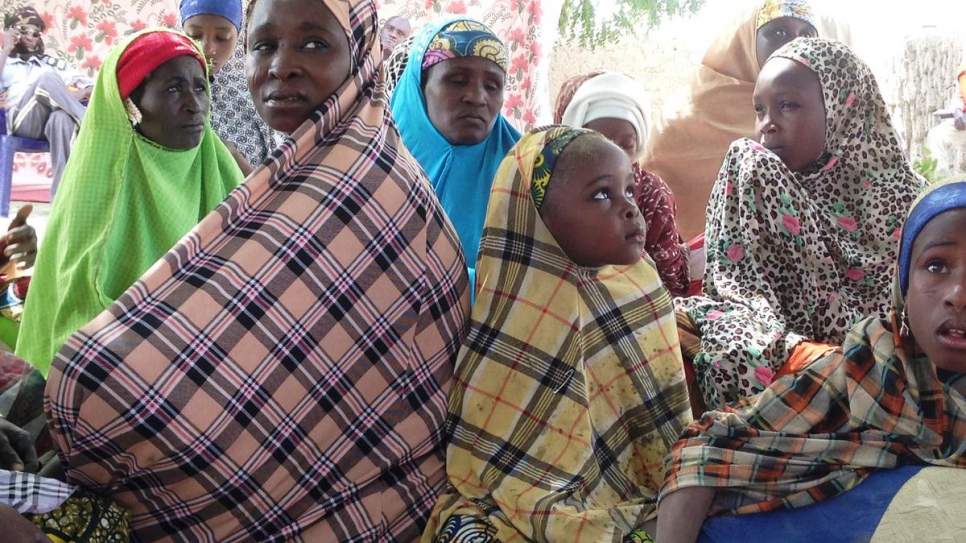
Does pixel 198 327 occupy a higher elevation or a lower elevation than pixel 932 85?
lower

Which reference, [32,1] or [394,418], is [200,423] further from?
[32,1]

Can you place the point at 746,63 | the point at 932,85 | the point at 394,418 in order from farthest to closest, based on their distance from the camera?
the point at 932,85 < the point at 746,63 < the point at 394,418

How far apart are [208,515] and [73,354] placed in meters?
0.43

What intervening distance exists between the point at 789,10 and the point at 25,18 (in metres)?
4.65

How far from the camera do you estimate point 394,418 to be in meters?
1.99

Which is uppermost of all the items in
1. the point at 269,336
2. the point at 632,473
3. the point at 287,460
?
the point at 269,336

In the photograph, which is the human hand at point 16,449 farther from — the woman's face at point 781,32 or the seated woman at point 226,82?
the woman's face at point 781,32

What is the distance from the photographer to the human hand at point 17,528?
1.64 metres

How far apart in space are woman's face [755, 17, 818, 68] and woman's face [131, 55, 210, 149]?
8.38ft

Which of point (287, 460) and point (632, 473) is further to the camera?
point (632, 473)

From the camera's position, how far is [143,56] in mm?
2576

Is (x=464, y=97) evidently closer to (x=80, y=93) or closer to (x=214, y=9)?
(x=214, y=9)

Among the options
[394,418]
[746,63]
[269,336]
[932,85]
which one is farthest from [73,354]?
[932,85]

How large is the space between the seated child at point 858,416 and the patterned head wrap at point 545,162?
0.61 m
